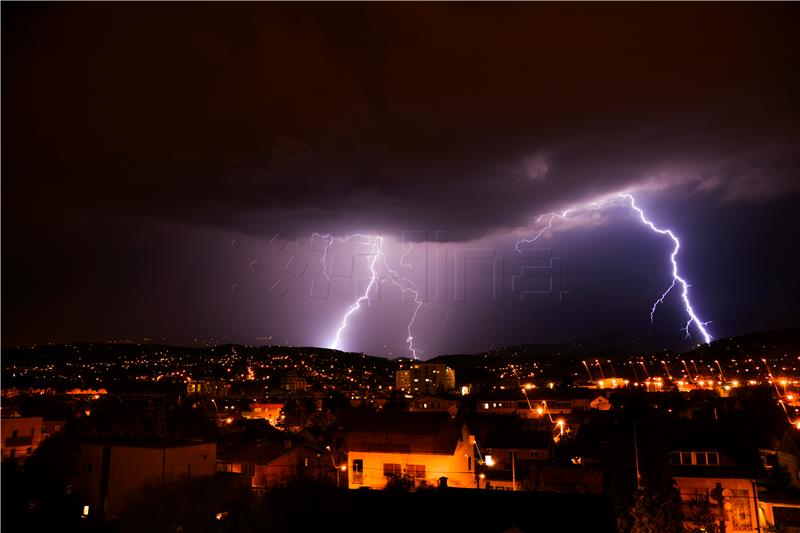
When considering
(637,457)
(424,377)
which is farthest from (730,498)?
(424,377)

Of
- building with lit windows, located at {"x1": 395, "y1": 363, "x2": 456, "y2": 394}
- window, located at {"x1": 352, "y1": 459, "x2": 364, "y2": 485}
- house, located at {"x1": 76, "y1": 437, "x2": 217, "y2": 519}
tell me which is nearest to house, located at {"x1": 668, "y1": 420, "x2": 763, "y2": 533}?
window, located at {"x1": 352, "y1": 459, "x2": 364, "y2": 485}

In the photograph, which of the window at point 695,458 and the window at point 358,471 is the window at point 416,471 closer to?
the window at point 358,471

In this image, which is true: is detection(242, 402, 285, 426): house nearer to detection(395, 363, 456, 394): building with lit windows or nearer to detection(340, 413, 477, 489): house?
detection(395, 363, 456, 394): building with lit windows

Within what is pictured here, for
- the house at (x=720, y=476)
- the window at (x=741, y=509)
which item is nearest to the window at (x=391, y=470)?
the house at (x=720, y=476)

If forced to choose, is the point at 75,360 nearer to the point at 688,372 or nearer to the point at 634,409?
the point at 688,372

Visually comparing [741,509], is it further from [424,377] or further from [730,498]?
[424,377]

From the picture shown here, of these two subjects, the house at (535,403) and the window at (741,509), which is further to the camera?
the house at (535,403)

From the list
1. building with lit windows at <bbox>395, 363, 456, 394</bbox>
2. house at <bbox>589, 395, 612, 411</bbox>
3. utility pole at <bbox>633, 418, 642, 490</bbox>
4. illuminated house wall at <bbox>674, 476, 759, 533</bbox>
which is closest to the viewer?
utility pole at <bbox>633, 418, 642, 490</bbox>
